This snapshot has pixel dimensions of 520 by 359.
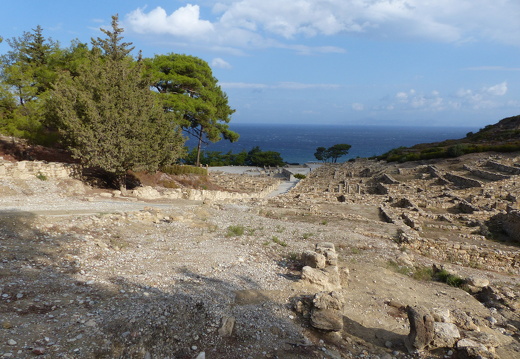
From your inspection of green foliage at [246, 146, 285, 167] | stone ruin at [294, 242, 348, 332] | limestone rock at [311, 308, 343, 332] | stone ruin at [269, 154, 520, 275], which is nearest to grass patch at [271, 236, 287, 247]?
stone ruin at [294, 242, 348, 332]

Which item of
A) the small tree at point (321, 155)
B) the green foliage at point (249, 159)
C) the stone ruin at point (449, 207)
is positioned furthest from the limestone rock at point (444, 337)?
the small tree at point (321, 155)

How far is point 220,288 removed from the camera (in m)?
8.16

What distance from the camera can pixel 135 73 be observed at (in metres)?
21.1

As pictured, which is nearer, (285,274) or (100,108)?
(285,274)

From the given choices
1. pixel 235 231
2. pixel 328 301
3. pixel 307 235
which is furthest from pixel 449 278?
pixel 235 231

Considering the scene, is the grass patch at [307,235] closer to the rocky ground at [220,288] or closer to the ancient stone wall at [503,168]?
the rocky ground at [220,288]

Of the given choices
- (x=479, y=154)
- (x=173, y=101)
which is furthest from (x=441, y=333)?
(x=479, y=154)

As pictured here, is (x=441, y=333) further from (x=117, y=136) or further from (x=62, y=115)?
(x=62, y=115)

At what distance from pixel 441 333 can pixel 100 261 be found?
8.53m

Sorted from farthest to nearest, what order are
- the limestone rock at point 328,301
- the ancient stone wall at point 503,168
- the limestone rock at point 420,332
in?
1. the ancient stone wall at point 503,168
2. the limestone rock at point 328,301
3. the limestone rock at point 420,332

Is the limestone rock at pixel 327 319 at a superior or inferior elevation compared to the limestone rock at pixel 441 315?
superior

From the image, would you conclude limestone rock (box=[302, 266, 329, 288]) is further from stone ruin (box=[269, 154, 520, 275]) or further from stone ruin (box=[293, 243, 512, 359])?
stone ruin (box=[269, 154, 520, 275])

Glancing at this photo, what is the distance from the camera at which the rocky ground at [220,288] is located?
5957 mm

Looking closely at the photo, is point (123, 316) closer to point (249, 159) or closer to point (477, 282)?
point (477, 282)
